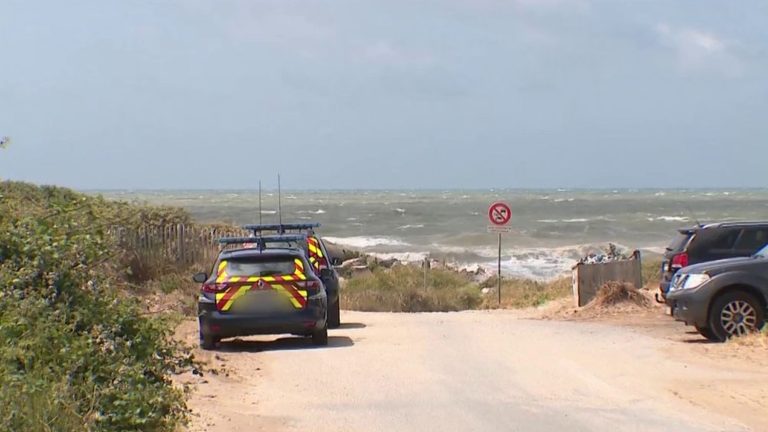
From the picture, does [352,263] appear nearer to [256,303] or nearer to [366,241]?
[256,303]

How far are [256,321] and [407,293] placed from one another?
12.6 m

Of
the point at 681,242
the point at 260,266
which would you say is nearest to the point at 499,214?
the point at 681,242

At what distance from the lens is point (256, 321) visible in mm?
15367

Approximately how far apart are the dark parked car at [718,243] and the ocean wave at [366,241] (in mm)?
37651

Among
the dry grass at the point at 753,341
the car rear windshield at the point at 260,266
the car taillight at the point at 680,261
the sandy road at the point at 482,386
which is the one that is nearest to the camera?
the sandy road at the point at 482,386

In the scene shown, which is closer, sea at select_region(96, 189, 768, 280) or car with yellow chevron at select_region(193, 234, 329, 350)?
car with yellow chevron at select_region(193, 234, 329, 350)

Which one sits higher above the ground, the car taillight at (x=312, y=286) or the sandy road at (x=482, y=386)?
the car taillight at (x=312, y=286)

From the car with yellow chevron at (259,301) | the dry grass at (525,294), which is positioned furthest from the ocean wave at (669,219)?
the car with yellow chevron at (259,301)

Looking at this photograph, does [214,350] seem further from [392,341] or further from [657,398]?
[657,398]

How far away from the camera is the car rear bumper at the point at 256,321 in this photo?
50.4 ft

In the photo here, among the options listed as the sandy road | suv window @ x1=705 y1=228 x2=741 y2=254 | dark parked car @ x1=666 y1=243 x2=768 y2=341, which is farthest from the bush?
dark parked car @ x1=666 y1=243 x2=768 y2=341

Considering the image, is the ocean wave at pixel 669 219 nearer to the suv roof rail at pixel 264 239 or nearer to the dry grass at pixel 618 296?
the dry grass at pixel 618 296

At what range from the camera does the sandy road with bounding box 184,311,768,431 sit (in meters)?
9.49

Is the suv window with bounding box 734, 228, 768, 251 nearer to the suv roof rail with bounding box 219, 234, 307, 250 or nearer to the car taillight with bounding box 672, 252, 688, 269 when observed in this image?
the car taillight with bounding box 672, 252, 688, 269
